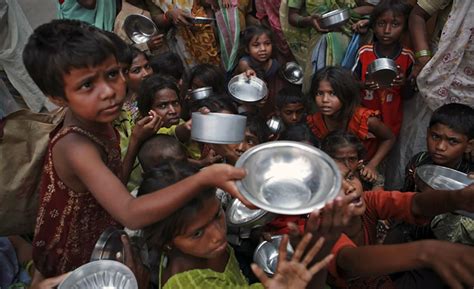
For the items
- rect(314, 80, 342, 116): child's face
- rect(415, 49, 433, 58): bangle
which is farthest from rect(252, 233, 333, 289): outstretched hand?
rect(415, 49, 433, 58): bangle

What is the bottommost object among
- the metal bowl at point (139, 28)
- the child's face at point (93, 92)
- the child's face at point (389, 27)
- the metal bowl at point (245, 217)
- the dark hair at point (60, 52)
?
the metal bowl at point (245, 217)

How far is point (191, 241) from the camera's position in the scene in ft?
4.49

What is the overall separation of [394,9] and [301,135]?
108 centimetres

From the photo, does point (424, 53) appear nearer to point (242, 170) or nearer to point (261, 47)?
point (261, 47)

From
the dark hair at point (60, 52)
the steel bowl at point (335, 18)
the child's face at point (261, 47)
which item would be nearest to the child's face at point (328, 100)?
the steel bowl at point (335, 18)

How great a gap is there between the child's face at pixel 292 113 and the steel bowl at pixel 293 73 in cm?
41

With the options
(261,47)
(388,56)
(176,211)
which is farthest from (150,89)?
(388,56)

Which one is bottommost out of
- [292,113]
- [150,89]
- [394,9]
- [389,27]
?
[292,113]

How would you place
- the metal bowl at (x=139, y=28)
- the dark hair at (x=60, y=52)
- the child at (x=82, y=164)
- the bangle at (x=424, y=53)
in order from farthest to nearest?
the metal bowl at (x=139, y=28) → the bangle at (x=424, y=53) → the dark hair at (x=60, y=52) → the child at (x=82, y=164)

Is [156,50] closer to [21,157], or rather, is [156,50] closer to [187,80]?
[187,80]

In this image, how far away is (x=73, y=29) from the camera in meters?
1.38

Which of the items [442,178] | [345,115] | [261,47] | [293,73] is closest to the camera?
[442,178]

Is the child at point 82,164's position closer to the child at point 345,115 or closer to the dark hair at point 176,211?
the dark hair at point 176,211

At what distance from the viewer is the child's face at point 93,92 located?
4.33 feet
